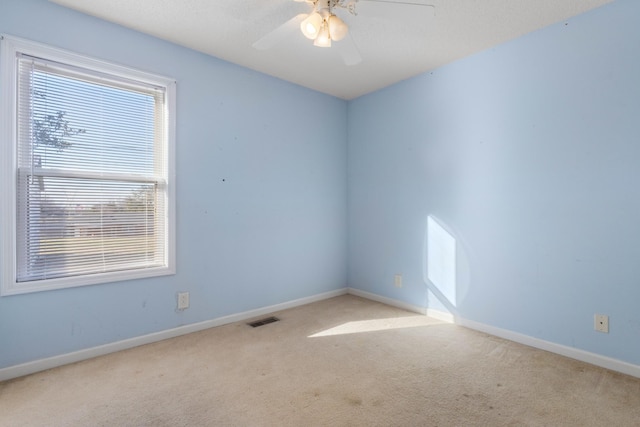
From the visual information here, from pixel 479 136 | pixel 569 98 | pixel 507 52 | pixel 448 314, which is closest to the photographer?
pixel 569 98

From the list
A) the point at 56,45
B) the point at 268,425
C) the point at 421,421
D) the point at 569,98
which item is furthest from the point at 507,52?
the point at 56,45

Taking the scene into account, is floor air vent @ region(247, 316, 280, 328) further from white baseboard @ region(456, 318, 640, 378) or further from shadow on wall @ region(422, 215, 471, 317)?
white baseboard @ region(456, 318, 640, 378)

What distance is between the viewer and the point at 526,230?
8.18 ft

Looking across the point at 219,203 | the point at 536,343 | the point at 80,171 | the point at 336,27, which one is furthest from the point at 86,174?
the point at 536,343

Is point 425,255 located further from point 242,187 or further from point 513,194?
point 242,187

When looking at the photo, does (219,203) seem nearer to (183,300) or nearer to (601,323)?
(183,300)

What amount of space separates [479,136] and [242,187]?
223 cm

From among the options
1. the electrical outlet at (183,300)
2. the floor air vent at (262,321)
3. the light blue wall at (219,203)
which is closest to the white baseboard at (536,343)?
the light blue wall at (219,203)

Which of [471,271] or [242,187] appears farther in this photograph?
[242,187]

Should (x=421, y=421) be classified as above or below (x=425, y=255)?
below

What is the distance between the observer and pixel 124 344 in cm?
237

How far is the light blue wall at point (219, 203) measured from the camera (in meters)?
2.11

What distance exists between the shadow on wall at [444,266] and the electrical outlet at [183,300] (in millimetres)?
2280

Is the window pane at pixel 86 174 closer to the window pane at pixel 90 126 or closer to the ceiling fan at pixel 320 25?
the window pane at pixel 90 126
